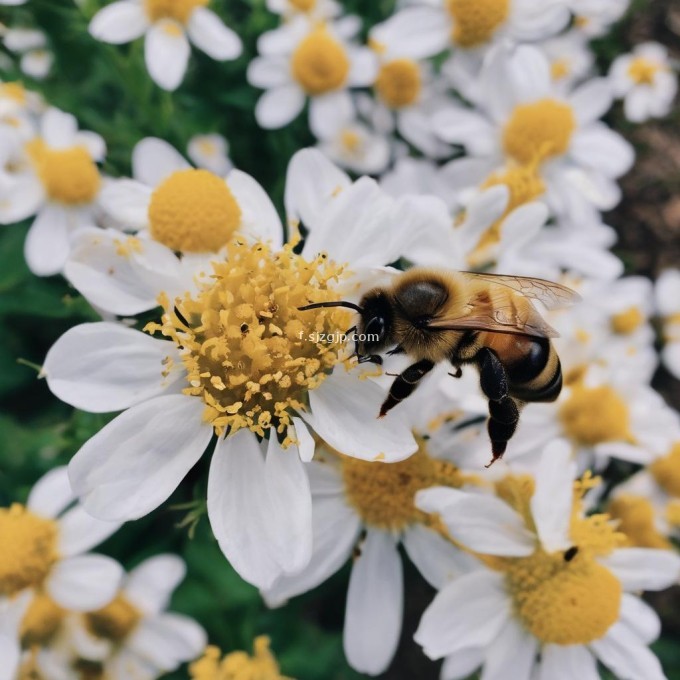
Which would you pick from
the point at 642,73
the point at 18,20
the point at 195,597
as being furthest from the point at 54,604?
the point at 642,73

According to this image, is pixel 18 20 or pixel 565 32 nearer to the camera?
pixel 18 20

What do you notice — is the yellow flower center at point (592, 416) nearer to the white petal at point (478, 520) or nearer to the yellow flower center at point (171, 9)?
the white petal at point (478, 520)

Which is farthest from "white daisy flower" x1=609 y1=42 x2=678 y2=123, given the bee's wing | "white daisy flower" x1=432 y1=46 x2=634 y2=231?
the bee's wing

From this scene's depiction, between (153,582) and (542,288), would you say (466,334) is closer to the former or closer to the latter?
(542,288)

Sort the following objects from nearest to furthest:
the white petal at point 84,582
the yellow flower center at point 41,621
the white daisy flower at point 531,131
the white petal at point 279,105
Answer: the white petal at point 84,582
the yellow flower center at point 41,621
the white daisy flower at point 531,131
the white petal at point 279,105

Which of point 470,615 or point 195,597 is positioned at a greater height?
point 470,615

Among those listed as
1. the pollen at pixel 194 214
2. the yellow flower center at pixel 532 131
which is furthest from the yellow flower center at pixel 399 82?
the pollen at pixel 194 214

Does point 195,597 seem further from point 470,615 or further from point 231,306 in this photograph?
point 231,306
